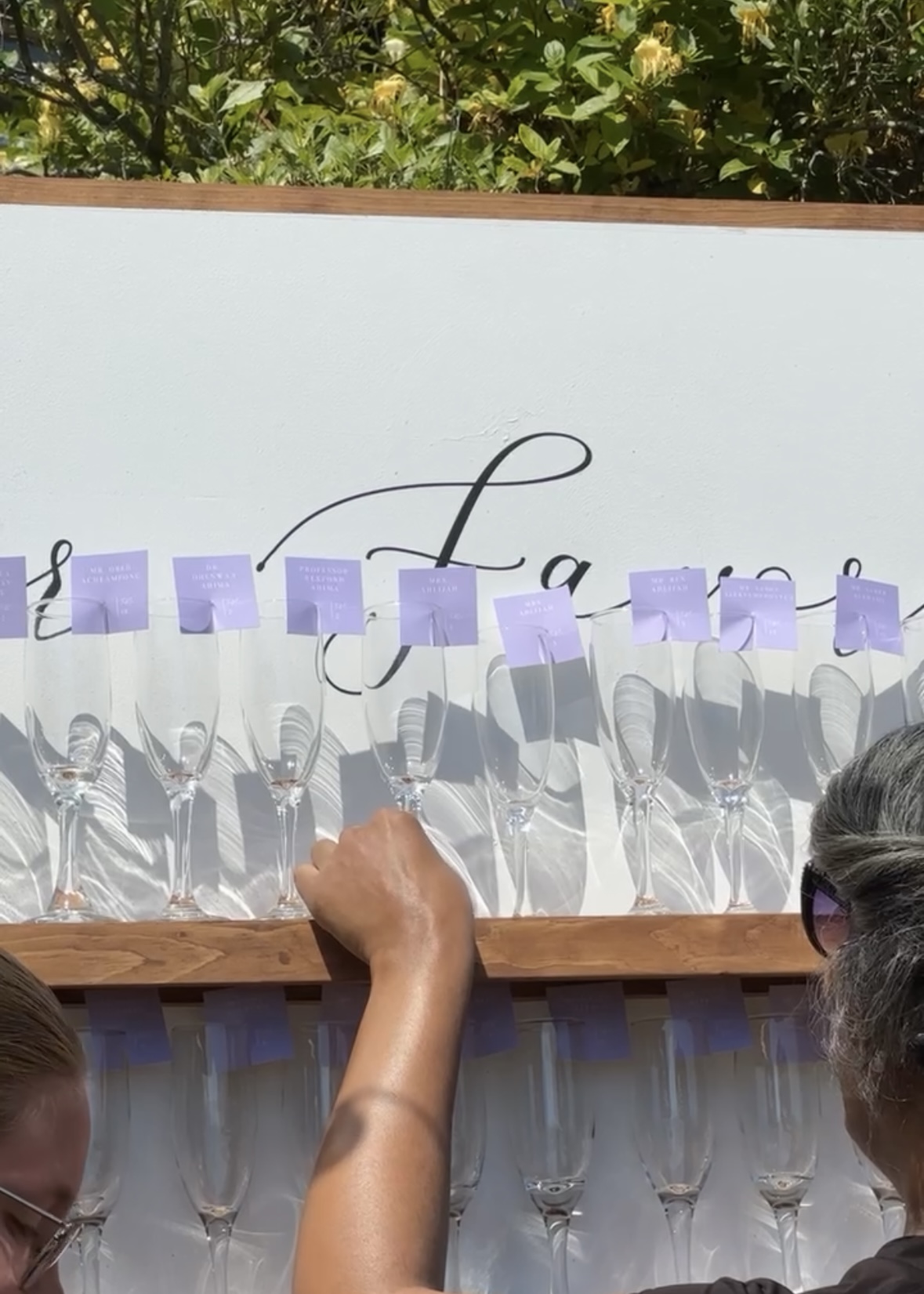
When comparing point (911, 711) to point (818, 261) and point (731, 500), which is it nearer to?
point (731, 500)

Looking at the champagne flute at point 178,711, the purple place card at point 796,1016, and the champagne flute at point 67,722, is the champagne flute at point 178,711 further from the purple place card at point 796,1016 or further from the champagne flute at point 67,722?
the purple place card at point 796,1016

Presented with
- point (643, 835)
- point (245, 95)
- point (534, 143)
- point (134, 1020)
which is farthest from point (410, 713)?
point (245, 95)

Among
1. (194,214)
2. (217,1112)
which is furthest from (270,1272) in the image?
(194,214)

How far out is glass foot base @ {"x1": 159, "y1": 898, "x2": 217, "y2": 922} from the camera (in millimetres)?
1376

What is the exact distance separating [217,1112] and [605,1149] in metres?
0.35

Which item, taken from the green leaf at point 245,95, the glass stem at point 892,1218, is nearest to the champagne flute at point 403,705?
the glass stem at point 892,1218

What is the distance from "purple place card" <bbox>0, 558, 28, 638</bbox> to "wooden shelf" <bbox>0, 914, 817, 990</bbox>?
273mm

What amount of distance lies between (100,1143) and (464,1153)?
298mm

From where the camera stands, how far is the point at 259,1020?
4.67 ft

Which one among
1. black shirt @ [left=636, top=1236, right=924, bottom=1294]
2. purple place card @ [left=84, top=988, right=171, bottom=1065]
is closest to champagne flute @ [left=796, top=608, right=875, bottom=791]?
black shirt @ [left=636, top=1236, right=924, bottom=1294]

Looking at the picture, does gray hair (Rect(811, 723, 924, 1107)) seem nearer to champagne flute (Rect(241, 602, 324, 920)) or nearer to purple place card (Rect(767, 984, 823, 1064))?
purple place card (Rect(767, 984, 823, 1064))

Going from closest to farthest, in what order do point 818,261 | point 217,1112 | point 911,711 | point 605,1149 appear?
point 217,1112, point 605,1149, point 911,711, point 818,261

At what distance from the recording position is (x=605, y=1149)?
1489 millimetres

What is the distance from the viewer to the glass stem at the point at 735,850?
4.95ft
